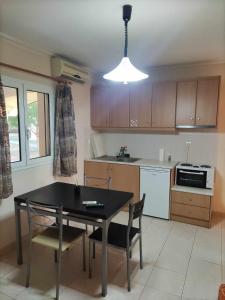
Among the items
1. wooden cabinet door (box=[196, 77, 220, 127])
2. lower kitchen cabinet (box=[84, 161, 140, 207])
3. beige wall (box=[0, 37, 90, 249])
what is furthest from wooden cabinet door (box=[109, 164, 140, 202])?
wooden cabinet door (box=[196, 77, 220, 127])

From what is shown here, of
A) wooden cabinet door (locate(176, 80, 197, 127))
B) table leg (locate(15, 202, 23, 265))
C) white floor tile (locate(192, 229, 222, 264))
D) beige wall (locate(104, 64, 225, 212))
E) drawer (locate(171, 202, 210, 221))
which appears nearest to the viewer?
table leg (locate(15, 202, 23, 265))

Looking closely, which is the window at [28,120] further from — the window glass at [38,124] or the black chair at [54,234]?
the black chair at [54,234]

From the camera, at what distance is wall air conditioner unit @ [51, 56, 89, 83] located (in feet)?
10.6

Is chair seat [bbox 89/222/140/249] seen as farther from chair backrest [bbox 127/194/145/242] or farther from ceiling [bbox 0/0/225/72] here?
ceiling [bbox 0/0/225/72]

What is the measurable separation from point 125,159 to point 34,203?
2.32 m

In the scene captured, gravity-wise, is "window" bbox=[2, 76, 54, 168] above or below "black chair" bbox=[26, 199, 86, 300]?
above

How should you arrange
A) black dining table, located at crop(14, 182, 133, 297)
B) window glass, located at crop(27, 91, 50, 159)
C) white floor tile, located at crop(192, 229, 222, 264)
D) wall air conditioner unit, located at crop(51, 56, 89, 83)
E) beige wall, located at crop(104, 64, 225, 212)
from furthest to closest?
1. beige wall, located at crop(104, 64, 225, 212)
2. wall air conditioner unit, located at crop(51, 56, 89, 83)
3. window glass, located at crop(27, 91, 50, 159)
4. white floor tile, located at crop(192, 229, 222, 264)
5. black dining table, located at crop(14, 182, 133, 297)

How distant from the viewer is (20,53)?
2824 millimetres

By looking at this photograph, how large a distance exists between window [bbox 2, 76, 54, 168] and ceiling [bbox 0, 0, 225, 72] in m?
Result: 0.59

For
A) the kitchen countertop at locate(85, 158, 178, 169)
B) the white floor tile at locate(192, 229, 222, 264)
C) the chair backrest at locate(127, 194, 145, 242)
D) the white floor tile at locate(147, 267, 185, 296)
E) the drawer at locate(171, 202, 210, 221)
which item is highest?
the kitchen countertop at locate(85, 158, 178, 169)

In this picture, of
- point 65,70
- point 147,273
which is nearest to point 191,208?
point 147,273

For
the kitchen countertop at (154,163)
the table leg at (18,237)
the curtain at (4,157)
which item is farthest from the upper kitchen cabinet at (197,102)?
the table leg at (18,237)

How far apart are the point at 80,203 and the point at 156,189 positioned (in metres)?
1.71

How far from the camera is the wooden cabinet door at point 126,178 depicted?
3.79 metres
